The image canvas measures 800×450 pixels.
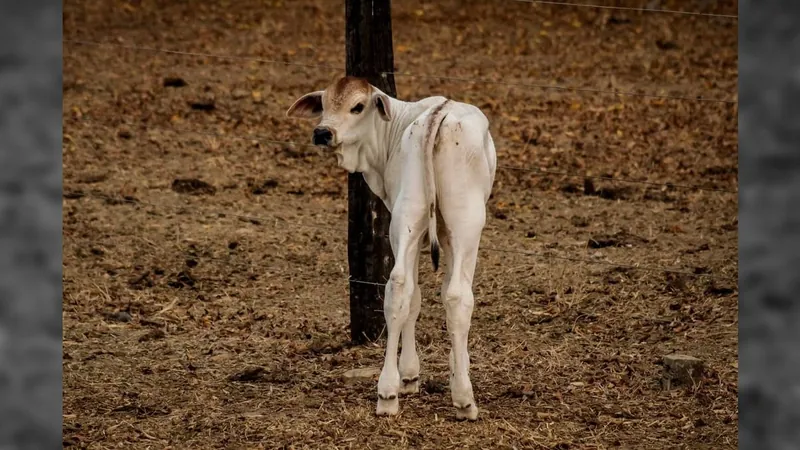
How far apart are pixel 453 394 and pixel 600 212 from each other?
3.84 m

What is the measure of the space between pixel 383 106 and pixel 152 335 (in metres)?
2.25

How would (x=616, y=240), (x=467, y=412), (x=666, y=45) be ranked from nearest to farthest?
(x=467, y=412), (x=616, y=240), (x=666, y=45)

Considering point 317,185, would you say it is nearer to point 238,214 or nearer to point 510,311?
point 238,214

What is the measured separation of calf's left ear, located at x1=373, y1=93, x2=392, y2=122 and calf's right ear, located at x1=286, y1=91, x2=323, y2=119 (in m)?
0.28

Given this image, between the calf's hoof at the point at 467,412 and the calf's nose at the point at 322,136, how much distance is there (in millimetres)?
1227

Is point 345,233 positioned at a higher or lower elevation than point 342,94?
lower

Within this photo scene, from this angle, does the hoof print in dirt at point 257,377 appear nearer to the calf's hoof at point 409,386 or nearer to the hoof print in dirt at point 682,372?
the calf's hoof at point 409,386

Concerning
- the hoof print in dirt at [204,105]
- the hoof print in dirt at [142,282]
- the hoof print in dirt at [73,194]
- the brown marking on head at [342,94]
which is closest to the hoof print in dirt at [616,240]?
the hoof print in dirt at [142,282]

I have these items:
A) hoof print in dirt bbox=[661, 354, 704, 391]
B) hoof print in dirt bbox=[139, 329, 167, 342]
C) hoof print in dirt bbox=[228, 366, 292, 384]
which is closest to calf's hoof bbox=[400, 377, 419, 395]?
hoof print in dirt bbox=[228, 366, 292, 384]

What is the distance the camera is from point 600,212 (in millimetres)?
8320

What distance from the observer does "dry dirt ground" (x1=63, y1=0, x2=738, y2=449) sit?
16.7 ft

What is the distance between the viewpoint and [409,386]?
521 centimetres

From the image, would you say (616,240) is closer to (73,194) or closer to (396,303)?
(396,303)

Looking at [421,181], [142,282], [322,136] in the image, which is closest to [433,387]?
[421,181]
